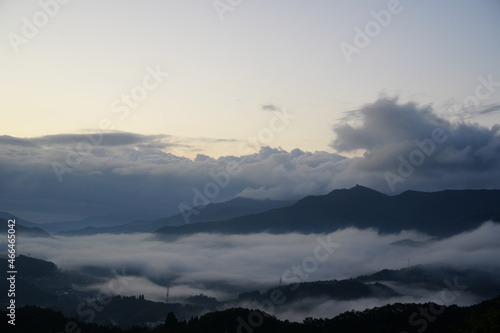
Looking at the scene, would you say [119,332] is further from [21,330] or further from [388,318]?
[388,318]

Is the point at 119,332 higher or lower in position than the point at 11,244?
lower

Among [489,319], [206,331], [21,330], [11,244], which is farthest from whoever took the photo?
[206,331]

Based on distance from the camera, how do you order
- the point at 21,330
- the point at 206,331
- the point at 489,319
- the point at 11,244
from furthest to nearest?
the point at 206,331, the point at 21,330, the point at 11,244, the point at 489,319

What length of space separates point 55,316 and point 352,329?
118 metres

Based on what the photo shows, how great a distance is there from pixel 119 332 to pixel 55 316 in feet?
103

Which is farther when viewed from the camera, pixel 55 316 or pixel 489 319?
pixel 55 316

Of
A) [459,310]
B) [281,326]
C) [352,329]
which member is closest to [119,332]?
[281,326]

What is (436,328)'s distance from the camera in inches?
7146

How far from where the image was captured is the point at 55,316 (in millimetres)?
194000

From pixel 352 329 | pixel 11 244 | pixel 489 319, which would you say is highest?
pixel 11 244

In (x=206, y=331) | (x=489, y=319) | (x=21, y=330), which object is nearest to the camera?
(x=489, y=319)

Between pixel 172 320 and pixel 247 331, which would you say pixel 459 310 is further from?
pixel 172 320

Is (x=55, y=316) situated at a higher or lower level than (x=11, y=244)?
lower

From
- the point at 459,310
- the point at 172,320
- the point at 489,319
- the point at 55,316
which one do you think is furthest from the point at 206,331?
the point at 489,319
